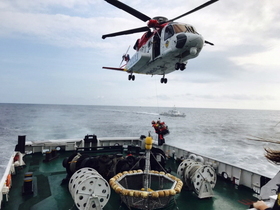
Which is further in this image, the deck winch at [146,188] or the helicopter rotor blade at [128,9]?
the helicopter rotor blade at [128,9]

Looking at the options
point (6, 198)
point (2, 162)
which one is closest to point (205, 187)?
point (6, 198)

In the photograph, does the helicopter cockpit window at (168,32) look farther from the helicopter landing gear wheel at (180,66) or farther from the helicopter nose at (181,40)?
the helicopter landing gear wheel at (180,66)

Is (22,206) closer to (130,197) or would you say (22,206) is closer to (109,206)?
(109,206)

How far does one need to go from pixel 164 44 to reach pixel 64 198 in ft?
29.3

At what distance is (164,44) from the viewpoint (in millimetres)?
11453

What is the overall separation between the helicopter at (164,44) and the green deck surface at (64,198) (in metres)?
6.59

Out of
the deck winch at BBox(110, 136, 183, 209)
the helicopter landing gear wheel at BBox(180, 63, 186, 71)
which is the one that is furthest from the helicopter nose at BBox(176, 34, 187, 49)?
the deck winch at BBox(110, 136, 183, 209)

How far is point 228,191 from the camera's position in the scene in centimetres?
809

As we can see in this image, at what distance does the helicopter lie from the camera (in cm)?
1033

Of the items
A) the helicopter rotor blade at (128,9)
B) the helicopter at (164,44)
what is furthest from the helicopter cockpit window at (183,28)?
the helicopter rotor blade at (128,9)

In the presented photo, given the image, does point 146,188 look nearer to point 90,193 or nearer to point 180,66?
point 90,193

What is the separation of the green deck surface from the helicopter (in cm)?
659

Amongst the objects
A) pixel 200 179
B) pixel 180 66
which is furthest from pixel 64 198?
pixel 180 66

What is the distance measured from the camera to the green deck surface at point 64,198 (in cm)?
658
